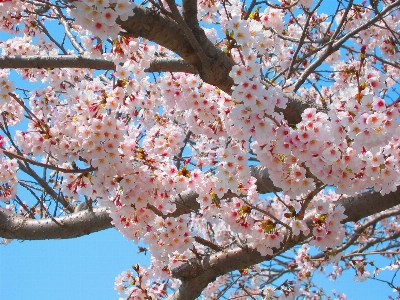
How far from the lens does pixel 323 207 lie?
7.46ft

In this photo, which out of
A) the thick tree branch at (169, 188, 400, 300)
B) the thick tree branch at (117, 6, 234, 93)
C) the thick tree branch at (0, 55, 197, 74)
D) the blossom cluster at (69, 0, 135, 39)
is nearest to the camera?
the blossom cluster at (69, 0, 135, 39)

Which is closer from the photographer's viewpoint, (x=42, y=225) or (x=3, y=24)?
(x=42, y=225)

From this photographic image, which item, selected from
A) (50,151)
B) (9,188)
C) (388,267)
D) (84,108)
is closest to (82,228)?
(9,188)

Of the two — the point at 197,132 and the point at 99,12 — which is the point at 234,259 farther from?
the point at 99,12

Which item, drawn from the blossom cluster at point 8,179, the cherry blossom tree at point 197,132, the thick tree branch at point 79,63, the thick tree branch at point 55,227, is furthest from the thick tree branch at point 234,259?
the blossom cluster at point 8,179

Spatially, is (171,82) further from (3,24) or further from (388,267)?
(388,267)

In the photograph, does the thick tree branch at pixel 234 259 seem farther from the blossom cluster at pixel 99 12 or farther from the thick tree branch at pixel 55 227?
the blossom cluster at pixel 99 12

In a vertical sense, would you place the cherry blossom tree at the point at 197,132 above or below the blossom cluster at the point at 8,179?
below

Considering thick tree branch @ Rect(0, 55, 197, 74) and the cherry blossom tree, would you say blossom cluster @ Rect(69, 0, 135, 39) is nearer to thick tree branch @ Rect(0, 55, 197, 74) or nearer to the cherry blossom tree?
the cherry blossom tree

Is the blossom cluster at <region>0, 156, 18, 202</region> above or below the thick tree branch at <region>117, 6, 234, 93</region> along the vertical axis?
above

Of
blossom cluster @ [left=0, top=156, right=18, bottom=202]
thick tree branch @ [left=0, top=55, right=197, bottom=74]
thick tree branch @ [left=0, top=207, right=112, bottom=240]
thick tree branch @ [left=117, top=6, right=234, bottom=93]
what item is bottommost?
thick tree branch @ [left=0, top=207, right=112, bottom=240]

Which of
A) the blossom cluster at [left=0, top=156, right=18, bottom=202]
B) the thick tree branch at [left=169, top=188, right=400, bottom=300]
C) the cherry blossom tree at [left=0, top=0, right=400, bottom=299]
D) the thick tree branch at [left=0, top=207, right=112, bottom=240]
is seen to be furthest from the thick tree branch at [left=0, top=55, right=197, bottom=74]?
the thick tree branch at [left=169, top=188, right=400, bottom=300]

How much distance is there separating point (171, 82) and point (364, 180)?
159cm

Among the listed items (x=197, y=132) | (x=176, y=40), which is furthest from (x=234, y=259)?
(x=176, y=40)
